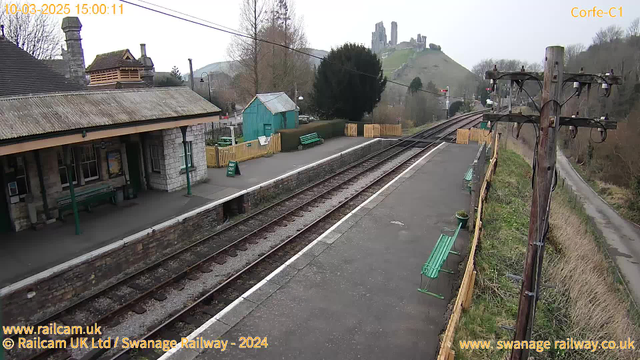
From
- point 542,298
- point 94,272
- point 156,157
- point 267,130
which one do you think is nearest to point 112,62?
point 156,157

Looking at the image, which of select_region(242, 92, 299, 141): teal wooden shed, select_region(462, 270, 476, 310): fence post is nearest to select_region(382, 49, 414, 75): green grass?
select_region(242, 92, 299, 141): teal wooden shed

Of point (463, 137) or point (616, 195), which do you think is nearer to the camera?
point (616, 195)

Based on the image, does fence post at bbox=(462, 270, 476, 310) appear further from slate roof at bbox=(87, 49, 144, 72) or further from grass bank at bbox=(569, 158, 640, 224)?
grass bank at bbox=(569, 158, 640, 224)

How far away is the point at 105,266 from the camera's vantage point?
376 inches

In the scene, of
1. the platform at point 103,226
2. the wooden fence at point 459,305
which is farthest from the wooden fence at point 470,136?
the wooden fence at point 459,305

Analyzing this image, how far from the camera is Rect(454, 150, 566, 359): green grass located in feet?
21.2

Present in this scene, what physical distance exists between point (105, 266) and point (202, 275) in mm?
2334

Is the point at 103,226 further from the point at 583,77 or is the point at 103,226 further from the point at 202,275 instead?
the point at 583,77

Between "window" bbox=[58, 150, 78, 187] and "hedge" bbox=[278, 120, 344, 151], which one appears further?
"hedge" bbox=[278, 120, 344, 151]

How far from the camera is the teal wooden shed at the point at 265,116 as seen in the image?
24.4 meters

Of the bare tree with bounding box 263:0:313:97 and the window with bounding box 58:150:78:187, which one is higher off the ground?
the bare tree with bounding box 263:0:313:97

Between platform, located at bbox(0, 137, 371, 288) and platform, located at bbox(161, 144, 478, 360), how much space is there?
193 inches

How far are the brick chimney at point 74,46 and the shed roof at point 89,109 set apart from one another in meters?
4.69

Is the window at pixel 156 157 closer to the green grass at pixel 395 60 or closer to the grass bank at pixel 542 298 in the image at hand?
the grass bank at pixel 542 298
